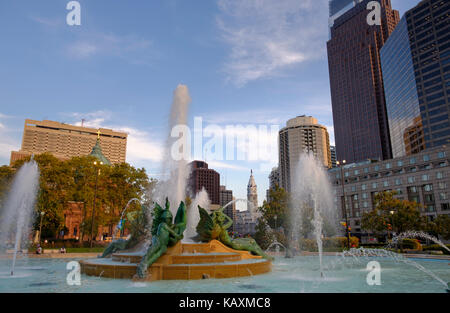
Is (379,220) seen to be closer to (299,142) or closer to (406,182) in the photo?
(406,182)

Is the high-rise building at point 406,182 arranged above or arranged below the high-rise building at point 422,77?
below

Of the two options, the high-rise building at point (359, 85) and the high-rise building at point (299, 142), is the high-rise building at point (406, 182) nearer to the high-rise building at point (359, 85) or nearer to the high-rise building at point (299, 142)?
the high-rise building at point (359, 85)

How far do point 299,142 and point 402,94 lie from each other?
75263mm

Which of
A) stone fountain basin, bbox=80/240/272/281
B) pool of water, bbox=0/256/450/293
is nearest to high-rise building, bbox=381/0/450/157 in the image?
pool of water, bbox=0/256/450/293

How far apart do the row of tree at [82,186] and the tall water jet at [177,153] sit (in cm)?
1719

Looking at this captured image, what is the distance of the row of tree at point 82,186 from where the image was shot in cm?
3966

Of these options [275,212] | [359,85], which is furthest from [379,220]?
[359,85]

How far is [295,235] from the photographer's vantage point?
42188 millimetres

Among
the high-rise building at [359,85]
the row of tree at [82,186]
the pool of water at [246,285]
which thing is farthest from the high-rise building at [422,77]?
the pool of water at [246,285]

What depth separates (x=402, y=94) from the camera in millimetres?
104250

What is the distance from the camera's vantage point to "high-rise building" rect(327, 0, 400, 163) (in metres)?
146

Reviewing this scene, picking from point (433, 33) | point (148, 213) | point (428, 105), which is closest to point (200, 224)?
point (148, 213)

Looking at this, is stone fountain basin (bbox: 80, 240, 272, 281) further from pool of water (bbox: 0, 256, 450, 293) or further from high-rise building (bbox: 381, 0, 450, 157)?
high-rise building (bbox: 381, 0, 450, 157)
